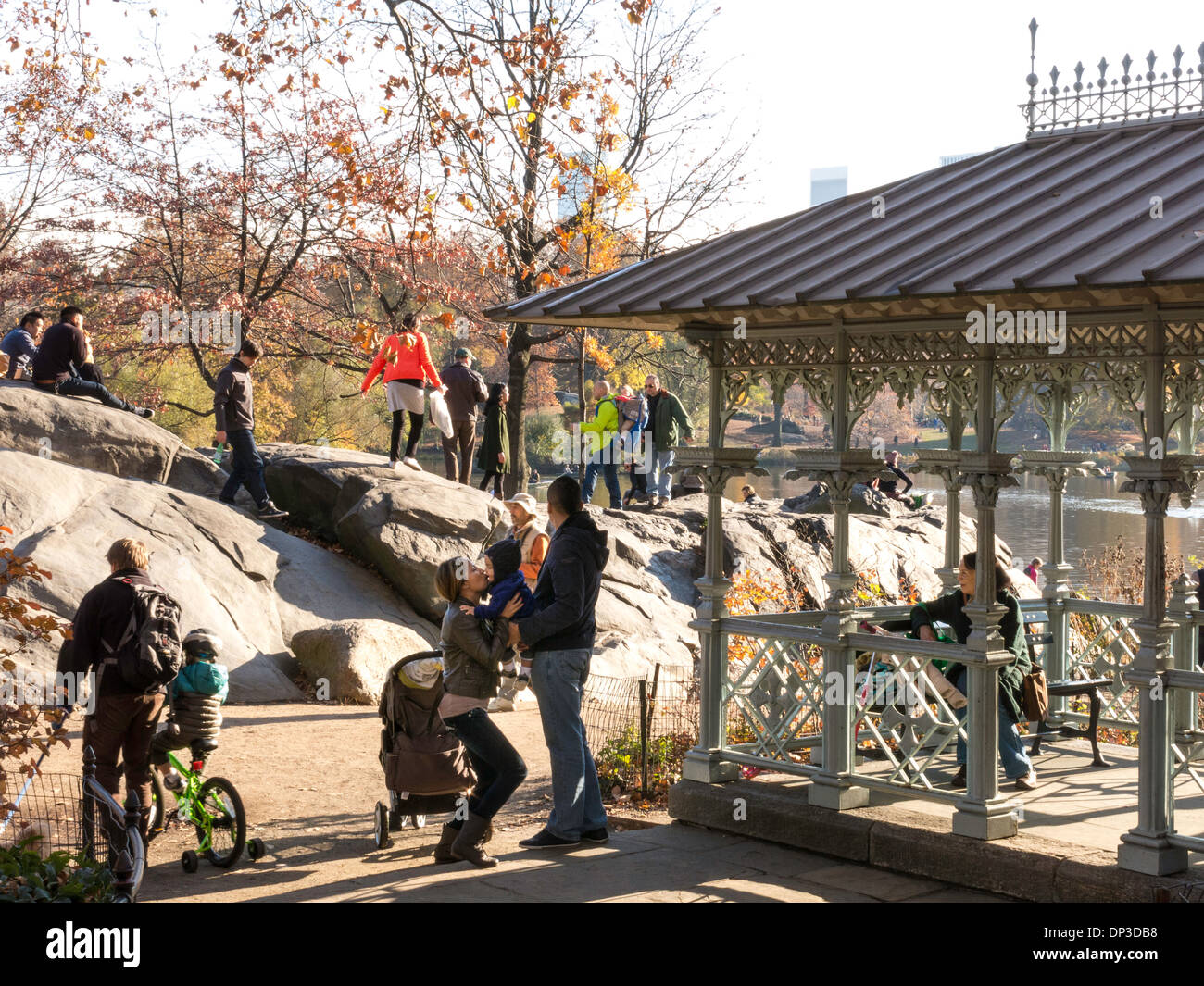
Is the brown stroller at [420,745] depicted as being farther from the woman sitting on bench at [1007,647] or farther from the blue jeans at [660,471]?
the blue jeans at [660,471]

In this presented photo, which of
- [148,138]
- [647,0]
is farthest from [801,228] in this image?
[148,138]

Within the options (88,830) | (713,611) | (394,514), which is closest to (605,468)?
(394,514)

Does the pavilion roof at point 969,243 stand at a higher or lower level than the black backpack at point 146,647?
higher

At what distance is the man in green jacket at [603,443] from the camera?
2058cm

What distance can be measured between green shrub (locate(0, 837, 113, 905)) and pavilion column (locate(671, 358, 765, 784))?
3.99 metres

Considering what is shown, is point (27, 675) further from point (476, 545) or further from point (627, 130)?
point (627, 130)

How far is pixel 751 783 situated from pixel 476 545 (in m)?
7.66

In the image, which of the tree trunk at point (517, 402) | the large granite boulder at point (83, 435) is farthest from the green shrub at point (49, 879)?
the tree trunk at point (517, 402)

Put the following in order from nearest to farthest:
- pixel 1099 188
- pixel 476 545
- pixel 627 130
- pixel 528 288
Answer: pixel 1099 188
pixel 476 545
pixel 528 288
pixel 627 130

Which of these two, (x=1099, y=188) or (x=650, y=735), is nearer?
(x=1099, y=188)

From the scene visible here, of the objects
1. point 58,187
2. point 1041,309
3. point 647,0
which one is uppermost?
point 58,187

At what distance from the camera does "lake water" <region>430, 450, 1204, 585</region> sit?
105ft

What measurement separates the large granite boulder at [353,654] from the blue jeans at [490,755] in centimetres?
622

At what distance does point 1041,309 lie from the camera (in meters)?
7.20
